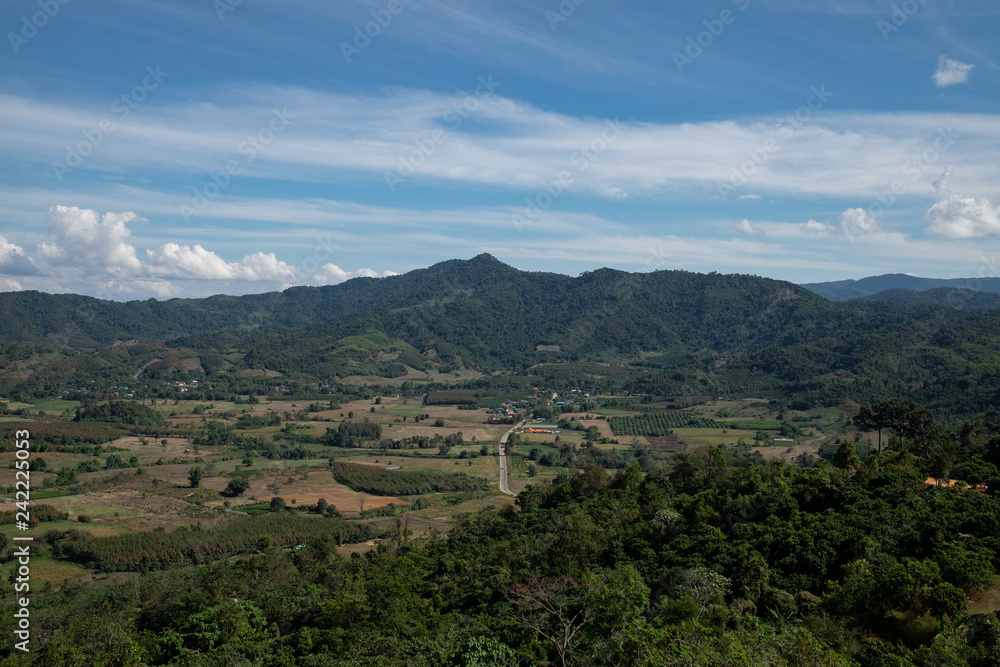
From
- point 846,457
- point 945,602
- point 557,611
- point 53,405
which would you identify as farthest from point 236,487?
point 53,405

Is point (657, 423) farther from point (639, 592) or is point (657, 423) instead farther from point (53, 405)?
point (53, 405)

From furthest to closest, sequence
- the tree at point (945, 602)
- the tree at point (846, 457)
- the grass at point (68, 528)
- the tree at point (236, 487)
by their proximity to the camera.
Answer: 1. the tree at point (236, 487)
2. the grass at point (68, 528)
3. the tree at point (846, 457)
4. the tree at point (945, 602)

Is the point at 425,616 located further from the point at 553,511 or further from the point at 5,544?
the point at 5,544

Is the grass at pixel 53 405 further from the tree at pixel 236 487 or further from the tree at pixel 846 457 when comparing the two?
the tree at pixel 846 457

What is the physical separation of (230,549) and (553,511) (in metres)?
26.0

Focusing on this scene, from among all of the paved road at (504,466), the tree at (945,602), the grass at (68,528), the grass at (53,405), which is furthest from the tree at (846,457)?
the grass at (53,405)

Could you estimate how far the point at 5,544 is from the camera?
4922 centimetres

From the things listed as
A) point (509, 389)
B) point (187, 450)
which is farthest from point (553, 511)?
point (509, 389)

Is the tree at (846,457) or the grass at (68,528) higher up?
the tree at (846,457)

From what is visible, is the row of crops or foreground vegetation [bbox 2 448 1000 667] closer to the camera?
foreground vegetation [bbox 2 448 1000 667]

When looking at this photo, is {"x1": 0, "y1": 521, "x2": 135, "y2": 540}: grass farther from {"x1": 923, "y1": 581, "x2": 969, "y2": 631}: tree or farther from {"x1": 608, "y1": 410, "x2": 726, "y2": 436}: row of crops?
{"x1": 608, "y1": 410, "x2": 726, "y2": 436}: row of crops

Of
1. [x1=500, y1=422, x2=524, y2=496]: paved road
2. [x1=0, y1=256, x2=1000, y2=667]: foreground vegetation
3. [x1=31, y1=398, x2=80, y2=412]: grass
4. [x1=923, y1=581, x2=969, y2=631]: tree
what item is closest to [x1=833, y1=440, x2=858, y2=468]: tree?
[x1=0, y1=256, x2=1000, y2=667]: foreground vegetation

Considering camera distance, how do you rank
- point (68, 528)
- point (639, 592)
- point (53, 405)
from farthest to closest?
point (53, 405) < point (68, 528) < point (639, 592)

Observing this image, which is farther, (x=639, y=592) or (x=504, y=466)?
(x=504, y=466)
